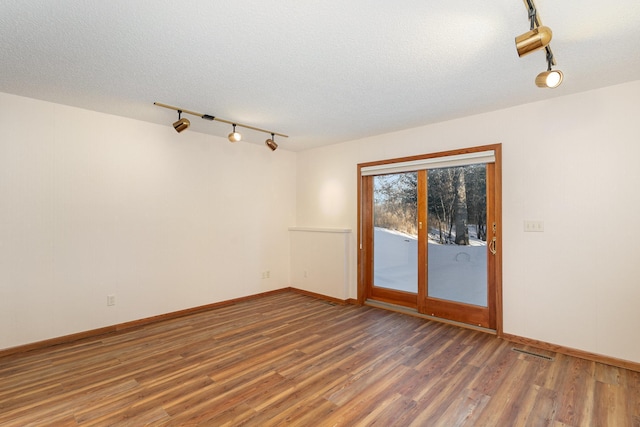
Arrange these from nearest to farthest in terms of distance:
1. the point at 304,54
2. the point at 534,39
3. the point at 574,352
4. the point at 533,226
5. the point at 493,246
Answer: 1. the point at 534,39
2. the point at 304,54
3. the point at 574,352
4. the point at 533,226
5. the point at 493,246

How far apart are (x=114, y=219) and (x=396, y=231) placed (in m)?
3.67

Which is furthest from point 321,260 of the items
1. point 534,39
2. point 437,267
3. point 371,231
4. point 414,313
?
point 534,39

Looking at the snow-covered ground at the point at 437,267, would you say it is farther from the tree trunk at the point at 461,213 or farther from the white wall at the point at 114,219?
the white wall at the point at 114,219

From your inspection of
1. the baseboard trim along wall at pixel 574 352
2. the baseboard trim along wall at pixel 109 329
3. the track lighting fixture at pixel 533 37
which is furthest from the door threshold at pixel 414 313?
the track lighting fixture at pixel 533 37

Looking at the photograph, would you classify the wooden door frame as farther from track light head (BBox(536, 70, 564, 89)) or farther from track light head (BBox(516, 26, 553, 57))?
track light head (BBox(516, 26, 553, 57))

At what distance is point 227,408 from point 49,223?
9.01 feet

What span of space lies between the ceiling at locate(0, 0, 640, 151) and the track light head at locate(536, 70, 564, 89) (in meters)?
0.25

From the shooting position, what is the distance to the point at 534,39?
5.39 ft

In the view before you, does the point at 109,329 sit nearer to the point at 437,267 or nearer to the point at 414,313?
the point at 414,313

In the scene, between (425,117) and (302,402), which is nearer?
(302,402)

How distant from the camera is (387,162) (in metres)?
4.41

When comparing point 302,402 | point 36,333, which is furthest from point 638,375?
point 36,333

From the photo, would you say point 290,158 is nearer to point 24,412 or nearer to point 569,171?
point 569,171

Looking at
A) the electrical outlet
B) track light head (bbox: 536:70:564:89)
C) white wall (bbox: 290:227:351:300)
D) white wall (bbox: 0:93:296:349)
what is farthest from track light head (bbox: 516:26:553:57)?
white wall (bbox: 0:93:296:349)
